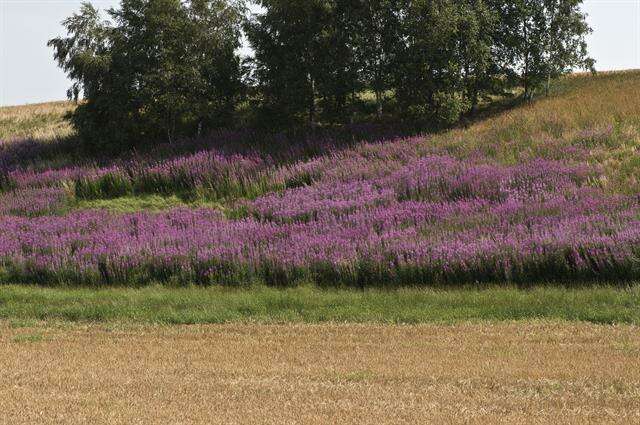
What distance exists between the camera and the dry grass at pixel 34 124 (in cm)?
3284

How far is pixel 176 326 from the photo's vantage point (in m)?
12.2

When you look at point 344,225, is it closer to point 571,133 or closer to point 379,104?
point 571,133

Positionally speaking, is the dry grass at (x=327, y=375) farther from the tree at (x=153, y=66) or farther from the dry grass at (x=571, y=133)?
the tree at (x=153, y=66)

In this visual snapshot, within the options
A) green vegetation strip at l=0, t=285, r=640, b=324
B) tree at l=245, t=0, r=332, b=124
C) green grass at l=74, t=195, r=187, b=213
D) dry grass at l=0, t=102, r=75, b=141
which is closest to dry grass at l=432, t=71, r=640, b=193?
tree at l=245, t=0, r=332, b=124

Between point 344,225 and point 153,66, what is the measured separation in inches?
507

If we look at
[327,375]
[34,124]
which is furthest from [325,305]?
[34,124]

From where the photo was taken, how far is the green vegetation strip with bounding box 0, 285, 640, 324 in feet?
38.3

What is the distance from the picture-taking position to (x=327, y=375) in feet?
28.1

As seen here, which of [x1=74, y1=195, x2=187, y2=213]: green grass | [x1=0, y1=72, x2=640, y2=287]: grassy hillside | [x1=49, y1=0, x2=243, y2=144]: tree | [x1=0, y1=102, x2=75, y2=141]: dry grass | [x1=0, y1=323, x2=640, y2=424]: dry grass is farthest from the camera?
[x1=0, y1=102, x2=75, y2=141]: dry grass

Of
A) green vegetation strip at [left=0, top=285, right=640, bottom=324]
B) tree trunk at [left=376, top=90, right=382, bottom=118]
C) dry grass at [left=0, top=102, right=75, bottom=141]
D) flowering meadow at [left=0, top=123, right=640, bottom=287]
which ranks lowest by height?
green vegetation strip at [left=0, top=285, right=640, bottom=324]

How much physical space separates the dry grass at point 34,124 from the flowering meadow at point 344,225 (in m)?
10.4

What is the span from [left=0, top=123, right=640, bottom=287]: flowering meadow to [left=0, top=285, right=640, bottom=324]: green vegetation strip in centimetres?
79

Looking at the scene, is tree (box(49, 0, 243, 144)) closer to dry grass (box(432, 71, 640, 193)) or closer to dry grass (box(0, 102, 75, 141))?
dry grass (box(0, 102, 75, 141))

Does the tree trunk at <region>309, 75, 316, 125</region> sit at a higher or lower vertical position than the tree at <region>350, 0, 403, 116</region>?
lower
